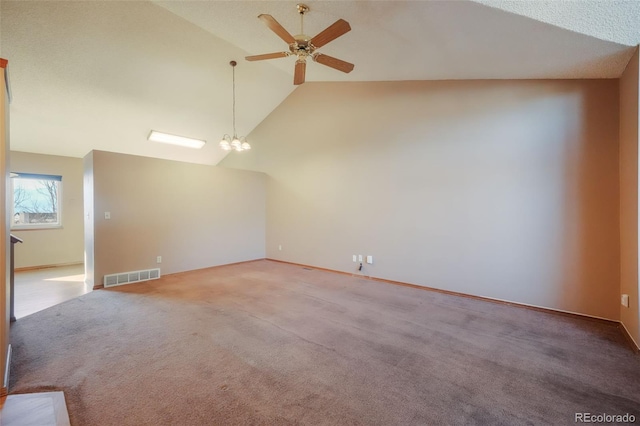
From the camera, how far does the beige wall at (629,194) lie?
94.0 inches

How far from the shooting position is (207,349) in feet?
7.80

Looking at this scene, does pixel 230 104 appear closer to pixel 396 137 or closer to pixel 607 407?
pixel 396 137

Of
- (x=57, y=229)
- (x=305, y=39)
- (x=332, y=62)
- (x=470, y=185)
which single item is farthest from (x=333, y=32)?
(x=57, y=229)

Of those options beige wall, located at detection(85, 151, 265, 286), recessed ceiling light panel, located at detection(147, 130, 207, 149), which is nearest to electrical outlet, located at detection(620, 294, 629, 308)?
beige wall, located at detection(85, 151, 265, 286)

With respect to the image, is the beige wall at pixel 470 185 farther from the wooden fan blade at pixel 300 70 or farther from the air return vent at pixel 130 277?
the air return vent at pixel 130 277

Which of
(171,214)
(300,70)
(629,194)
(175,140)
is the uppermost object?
(175,140)

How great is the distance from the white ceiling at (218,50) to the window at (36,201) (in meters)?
0.71

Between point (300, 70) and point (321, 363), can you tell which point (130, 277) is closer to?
point (321, 363)

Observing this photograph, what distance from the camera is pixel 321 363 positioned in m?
2.16

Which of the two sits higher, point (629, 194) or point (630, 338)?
point (629, 194)

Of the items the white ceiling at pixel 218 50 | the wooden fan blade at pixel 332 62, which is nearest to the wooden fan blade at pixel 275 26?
the wooden fan blade at pixel 332 62

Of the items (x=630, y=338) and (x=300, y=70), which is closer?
(x=630, y=338)

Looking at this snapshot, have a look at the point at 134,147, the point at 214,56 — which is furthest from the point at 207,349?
the point at 134,147

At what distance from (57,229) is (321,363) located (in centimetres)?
738
